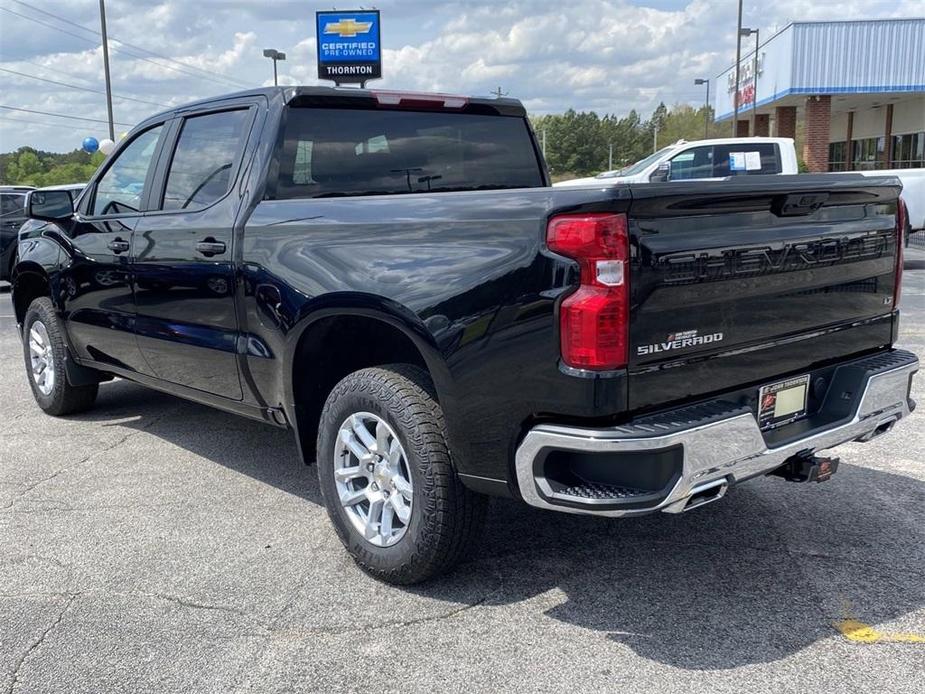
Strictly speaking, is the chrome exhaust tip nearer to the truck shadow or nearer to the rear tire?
the truck shadow

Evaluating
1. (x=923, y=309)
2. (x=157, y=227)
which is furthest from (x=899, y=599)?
(x=923, y=309)

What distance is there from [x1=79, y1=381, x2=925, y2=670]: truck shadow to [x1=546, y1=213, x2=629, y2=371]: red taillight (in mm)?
1078

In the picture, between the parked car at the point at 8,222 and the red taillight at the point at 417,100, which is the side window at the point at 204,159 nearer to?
the red taillight at the point at 417,100

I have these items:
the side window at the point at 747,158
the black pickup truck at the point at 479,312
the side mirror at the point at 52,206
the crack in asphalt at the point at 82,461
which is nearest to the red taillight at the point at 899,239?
the black pickup truck at the point at 479,312

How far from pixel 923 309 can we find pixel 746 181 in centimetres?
875

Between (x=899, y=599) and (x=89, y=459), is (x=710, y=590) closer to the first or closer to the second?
(x=899, y=599)

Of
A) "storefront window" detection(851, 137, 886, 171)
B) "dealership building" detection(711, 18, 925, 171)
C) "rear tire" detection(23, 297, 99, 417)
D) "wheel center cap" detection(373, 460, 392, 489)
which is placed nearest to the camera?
"wheel center cap" detection(373, 460, 392, 489)

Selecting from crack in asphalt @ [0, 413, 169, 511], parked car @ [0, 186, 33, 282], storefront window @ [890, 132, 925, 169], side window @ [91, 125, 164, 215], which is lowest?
crack in asphalt @ [0, 413, 169, 511]

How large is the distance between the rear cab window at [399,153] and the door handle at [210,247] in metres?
0.36

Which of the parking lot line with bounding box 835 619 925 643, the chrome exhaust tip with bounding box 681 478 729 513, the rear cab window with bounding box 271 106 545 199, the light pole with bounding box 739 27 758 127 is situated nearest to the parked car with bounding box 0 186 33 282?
the rear cab window with bounding box 271 106 545 199

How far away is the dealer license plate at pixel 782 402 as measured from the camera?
336cm

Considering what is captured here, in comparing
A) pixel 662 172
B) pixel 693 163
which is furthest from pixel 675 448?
pixel 693 163

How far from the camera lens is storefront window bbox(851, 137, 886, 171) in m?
38.7

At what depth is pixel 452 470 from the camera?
3.38m
